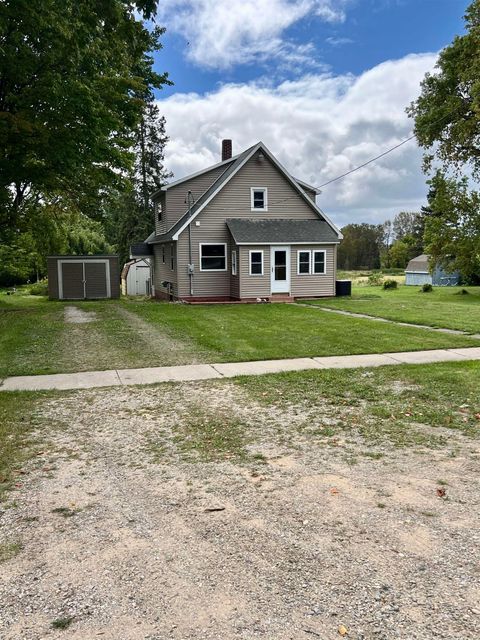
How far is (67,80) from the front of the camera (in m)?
12.1

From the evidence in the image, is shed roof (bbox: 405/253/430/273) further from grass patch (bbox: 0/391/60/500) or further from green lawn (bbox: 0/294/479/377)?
grass patch (bbox: 0/391/60/500)

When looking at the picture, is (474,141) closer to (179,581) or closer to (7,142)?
(7,142)

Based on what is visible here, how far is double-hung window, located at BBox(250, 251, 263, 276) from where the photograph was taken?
73.4 ft

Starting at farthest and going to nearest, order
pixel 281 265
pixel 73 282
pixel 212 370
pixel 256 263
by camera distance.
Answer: pixel 73 282, pixel 281 265, pixel 256 263, pixel 212 370

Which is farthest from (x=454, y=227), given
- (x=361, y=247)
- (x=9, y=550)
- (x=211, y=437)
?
(x=361, y=247)

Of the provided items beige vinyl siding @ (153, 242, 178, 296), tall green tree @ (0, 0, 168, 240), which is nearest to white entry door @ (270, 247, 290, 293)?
beige vinyl siding @ (153, 242, 178, 296)

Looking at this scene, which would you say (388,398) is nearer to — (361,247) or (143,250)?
(143,250)

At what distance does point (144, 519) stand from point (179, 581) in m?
0.83

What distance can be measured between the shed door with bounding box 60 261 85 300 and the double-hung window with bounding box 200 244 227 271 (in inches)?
361

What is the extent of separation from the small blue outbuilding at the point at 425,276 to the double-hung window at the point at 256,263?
25.2m

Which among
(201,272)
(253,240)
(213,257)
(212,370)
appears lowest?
(212,370)

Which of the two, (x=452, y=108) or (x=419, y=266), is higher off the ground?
(x=452, y=108)

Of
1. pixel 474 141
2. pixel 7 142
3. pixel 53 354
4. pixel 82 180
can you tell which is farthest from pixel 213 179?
pixel 53 354

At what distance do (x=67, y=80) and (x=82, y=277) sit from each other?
698 inches
